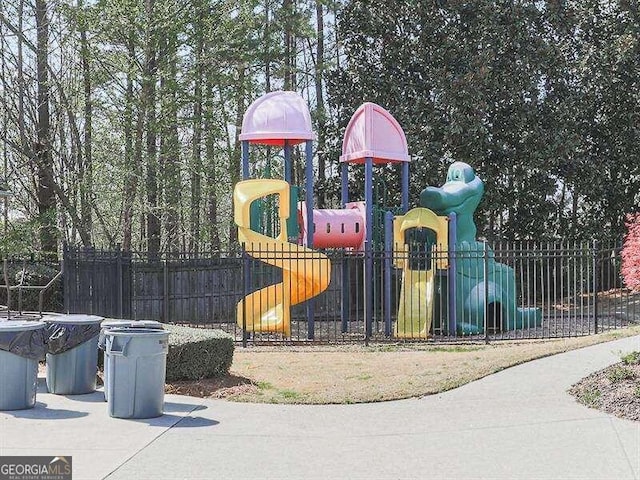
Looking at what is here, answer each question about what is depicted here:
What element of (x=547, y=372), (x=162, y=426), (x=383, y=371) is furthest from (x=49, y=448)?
(x=547, y=372)

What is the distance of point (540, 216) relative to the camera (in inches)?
1038

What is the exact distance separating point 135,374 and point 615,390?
5130 millimetres

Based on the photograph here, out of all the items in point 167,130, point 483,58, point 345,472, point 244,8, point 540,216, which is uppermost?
point 244,8

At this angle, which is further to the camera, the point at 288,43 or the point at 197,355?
the point at 288,43

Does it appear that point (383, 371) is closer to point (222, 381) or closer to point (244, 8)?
point (222, 381)

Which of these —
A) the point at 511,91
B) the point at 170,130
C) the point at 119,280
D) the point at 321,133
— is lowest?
the point at 119,280

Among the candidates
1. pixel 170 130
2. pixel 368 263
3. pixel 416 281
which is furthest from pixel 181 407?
pixel 170 130

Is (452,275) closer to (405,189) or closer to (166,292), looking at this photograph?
(405,189)

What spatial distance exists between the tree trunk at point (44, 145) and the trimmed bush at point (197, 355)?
12971 millimetres

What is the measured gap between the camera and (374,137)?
1802 centimetres

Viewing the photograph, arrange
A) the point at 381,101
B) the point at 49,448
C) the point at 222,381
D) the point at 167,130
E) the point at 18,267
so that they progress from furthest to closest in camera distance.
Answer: the point at 381,101 < the point at 167,130 < the point at 18,267 < the point at 222,381 < the point at 49,448

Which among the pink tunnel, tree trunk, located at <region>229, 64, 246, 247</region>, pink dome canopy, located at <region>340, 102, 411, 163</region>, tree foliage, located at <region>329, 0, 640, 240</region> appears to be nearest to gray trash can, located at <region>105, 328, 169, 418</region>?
the pink tunnel

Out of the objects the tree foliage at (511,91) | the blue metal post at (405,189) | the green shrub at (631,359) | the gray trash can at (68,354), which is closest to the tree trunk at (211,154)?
the tree foliage at (511,91)

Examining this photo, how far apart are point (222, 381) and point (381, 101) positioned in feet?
53.2
